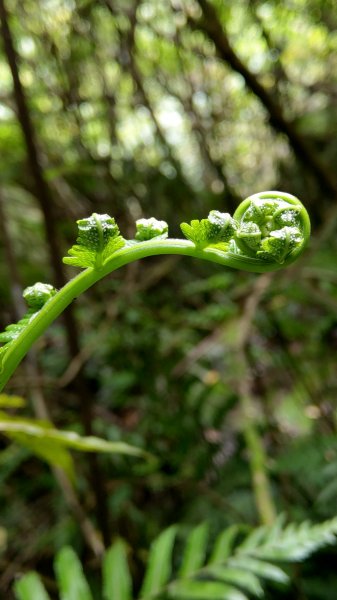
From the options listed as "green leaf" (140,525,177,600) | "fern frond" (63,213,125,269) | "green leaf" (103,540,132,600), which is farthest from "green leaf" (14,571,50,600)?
"fern frond" (63,213,125,269)

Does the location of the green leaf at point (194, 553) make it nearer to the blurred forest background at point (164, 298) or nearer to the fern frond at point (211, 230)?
the blurred forest background at point (164, 298)

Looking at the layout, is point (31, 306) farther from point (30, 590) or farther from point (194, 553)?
point (194, 553)

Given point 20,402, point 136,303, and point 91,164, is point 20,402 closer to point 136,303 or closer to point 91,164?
point 136,303

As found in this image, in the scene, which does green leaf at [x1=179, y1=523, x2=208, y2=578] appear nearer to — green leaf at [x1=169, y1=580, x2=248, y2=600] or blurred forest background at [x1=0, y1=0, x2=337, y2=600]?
green leaf at [x1=169, y1=580, x2=248, y2=600]

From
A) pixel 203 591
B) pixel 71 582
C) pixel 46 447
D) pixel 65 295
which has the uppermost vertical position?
pixel 65 295

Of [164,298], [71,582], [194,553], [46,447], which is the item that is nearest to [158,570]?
[194,553]

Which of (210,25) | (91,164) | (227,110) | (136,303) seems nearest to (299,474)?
(136,303)

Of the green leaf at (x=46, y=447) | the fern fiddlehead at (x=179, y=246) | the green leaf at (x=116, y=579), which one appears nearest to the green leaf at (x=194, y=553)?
the green leaf at (x=116, y=579)
